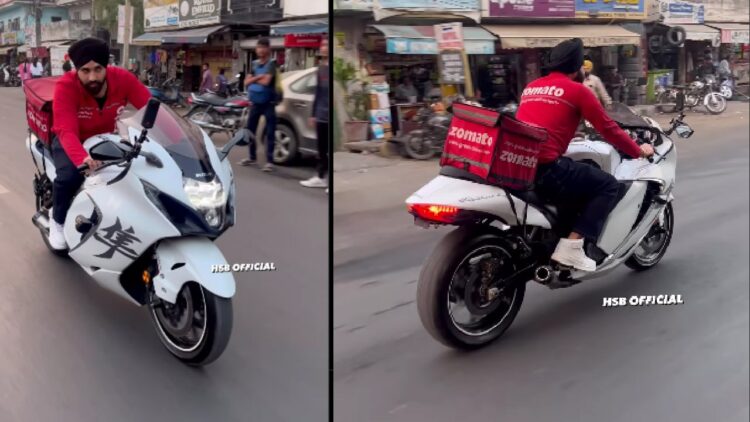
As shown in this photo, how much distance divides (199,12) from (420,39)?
0.71m

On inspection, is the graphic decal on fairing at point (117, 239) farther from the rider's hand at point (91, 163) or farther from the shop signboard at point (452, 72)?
the shop signboard at point (452, 72)

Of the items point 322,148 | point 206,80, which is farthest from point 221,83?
point 322,148

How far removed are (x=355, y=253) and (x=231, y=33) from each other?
79cm

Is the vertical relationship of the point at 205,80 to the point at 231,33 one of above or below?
below

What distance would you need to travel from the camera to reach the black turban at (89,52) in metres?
2.04

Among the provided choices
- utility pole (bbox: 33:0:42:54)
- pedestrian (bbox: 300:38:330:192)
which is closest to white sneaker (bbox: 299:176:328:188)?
pedestrian (bbox: 300:38:330:192)

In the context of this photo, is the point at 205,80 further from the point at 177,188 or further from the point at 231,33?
the point at 177,188

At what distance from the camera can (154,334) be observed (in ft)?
7.22

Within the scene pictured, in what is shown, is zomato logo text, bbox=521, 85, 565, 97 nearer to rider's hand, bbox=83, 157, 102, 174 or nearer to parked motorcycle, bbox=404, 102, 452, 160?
parked motorcycle, bbox=404, 102, 452, 160

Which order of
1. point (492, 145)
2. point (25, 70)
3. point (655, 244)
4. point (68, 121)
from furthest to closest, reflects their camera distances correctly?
point (655, 244) → point (25, 70) → point (68, 121) → point (492, 145)

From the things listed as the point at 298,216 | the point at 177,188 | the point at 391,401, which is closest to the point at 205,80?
the point at 177,188

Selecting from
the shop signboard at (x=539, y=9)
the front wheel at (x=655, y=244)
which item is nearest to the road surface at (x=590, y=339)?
the front wheel at (x=655, y=244)

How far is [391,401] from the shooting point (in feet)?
7.25

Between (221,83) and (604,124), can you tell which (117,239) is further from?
(604,124)
